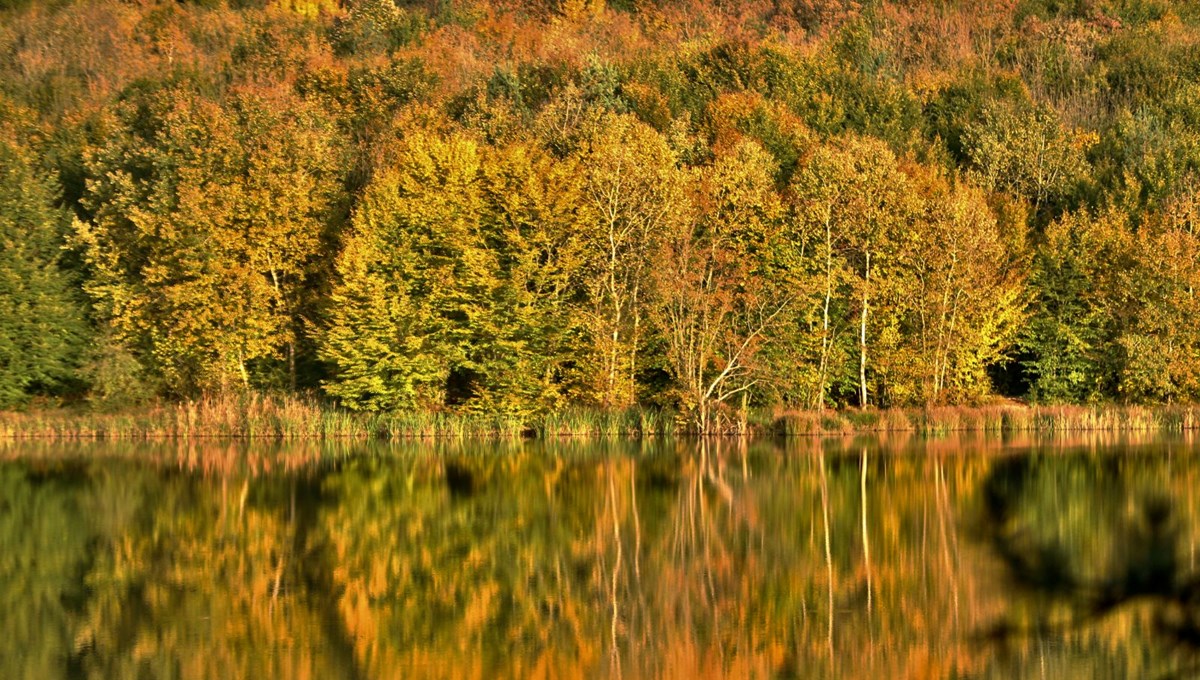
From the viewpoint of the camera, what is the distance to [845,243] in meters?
60.3

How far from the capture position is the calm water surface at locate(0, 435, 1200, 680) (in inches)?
664

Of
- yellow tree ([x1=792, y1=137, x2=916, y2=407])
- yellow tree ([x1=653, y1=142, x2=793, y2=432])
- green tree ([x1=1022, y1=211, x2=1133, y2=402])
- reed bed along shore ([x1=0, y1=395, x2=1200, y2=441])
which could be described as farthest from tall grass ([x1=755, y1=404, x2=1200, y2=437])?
green tree ([x1=1022, y1=211, x2=1133, y2=402])

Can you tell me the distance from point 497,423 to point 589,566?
89.6 feet

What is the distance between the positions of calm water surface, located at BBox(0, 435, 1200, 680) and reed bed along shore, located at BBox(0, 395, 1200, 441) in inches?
343

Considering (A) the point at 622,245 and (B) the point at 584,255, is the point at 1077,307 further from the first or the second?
(B) the point at 584,255

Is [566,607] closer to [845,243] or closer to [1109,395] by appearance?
[845,243]

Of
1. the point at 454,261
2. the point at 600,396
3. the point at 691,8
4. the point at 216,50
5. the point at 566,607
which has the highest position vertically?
the point at 691,8

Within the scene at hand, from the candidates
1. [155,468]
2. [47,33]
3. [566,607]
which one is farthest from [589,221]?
[47,33]

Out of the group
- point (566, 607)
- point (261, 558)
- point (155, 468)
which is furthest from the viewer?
point (155, 468)

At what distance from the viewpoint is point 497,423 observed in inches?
2084

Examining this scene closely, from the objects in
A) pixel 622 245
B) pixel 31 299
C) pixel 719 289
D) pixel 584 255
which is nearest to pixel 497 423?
pixel 584 255

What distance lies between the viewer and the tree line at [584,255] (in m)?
55.0

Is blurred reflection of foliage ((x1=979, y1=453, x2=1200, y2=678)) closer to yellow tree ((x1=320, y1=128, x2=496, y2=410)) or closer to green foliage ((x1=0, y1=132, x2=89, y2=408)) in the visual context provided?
yellow tree ((x1=320, y1=128, x2=496, y2=410))

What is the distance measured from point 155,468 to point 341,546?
14703 mm
